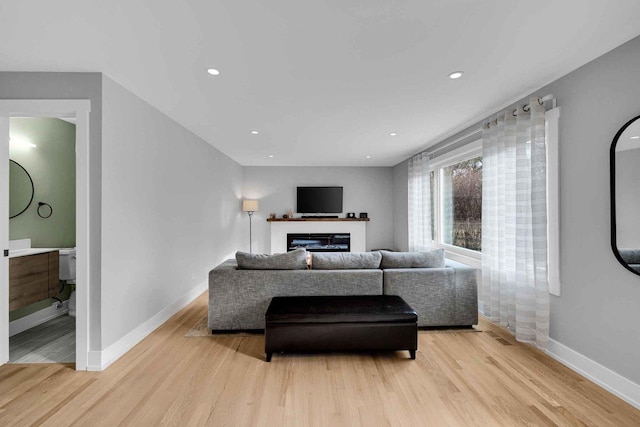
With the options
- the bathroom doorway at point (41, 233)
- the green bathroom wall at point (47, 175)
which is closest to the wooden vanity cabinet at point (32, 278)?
the bathroom doorway at point (41, 233)

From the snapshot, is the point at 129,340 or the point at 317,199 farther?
the point at 317,199

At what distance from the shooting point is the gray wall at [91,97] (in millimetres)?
2363

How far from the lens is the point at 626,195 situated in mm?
1979

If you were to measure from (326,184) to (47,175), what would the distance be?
16.5 ft

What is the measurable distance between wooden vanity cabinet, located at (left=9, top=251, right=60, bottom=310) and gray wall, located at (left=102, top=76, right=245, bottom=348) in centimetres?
113

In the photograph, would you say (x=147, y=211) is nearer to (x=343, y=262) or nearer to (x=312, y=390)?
(x=343, y=262)

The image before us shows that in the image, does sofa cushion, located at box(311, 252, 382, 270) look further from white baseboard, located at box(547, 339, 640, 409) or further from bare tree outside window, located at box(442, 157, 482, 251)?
bare tree outside window, located at box(442, 157, 482, 251)

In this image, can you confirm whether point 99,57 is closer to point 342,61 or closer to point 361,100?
point 342,61

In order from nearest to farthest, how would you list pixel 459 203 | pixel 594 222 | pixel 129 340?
pixel 594 222, pixel 129 340, pixel 459 203

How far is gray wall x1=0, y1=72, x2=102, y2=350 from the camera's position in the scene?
2.36 meters

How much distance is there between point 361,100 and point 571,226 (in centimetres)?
210

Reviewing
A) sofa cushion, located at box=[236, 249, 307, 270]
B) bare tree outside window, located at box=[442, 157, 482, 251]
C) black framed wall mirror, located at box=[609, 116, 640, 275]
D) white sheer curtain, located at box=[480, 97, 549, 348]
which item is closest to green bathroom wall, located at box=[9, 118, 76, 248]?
sofa cushion, located at box=[236, 249, 307, 270]

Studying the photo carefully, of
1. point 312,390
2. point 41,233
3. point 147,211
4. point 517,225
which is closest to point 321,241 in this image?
point 147,211

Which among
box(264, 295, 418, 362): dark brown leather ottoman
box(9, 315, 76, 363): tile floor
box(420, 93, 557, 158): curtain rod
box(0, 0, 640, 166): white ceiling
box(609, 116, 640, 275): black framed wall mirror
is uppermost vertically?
box(0, 0, 640, 166): white ceiling
